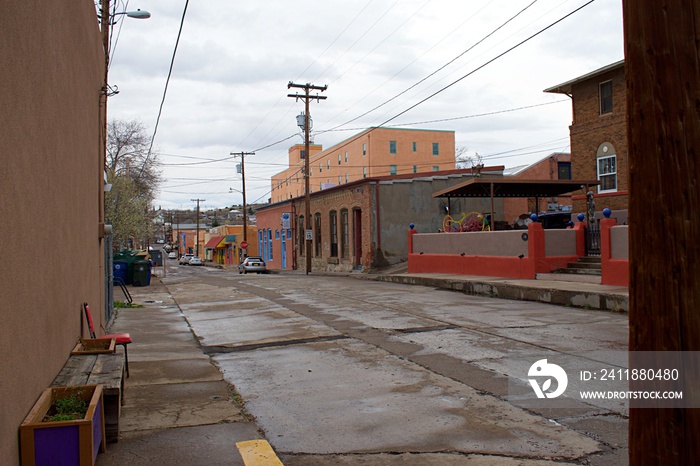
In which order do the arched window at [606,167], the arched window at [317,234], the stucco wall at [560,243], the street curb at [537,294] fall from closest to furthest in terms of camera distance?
the street curb at [537,294], the stucco wall at [560,243], the arched window at [606,167], the arched window at [317,234]

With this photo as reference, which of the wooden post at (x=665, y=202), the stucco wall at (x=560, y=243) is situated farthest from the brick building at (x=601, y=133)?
the wooden post at (x=665, y=202)

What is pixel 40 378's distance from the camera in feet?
14.8

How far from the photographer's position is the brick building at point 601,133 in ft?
78.0

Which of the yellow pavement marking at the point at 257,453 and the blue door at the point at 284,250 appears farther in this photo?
the blue door at the point at 284,250

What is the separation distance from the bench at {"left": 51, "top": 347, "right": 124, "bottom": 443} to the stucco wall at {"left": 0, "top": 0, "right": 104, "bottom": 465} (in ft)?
0.43

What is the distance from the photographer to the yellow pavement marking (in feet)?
14.8

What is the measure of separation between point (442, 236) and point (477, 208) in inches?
341

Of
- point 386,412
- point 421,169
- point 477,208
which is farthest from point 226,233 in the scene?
point 386,412

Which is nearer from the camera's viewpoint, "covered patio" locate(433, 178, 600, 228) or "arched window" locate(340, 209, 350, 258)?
"covered patio" locate(433, 178, 600, 228)

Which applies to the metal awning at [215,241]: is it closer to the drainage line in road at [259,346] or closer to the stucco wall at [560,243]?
the stucco wall at [560,243]

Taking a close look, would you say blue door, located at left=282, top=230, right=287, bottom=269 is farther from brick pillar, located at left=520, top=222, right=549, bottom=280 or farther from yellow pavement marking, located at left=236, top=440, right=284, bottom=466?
yellow pavement marking, located at left=236, top=440, right=284, bottom=466

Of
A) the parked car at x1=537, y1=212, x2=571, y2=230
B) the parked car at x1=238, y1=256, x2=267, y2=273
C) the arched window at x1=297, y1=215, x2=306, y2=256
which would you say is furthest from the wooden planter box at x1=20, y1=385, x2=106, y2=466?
the parked car at x1=238, y1=256, x2=267, y2=273

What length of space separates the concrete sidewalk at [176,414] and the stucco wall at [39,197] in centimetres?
87

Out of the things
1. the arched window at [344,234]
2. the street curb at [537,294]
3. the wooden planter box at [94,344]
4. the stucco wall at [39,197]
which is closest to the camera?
the stucco wall at [39,197]
